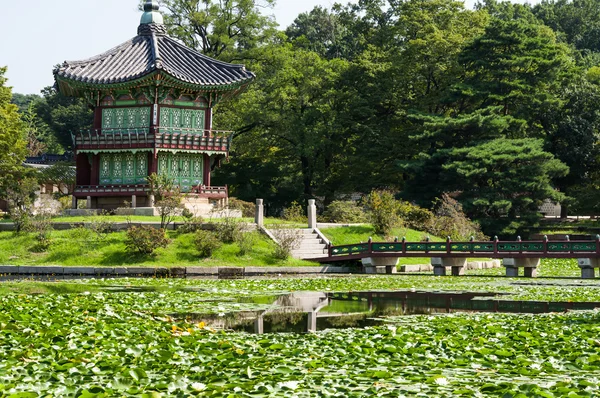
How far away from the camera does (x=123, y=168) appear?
156ft

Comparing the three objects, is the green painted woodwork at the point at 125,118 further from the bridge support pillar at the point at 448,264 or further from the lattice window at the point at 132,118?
the bridge support pillar at the point at 448,264

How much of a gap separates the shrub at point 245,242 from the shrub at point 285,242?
1127 millimetres

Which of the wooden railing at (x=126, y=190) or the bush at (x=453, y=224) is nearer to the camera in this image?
the bush at (x=453, y=224)

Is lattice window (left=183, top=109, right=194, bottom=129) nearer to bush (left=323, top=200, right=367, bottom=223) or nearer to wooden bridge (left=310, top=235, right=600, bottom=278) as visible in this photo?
bush (left=323, top=200, right=367, bottom=223)

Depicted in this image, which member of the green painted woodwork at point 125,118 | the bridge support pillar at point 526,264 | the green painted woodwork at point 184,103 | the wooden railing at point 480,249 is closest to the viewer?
the wooden railing at point 480,249

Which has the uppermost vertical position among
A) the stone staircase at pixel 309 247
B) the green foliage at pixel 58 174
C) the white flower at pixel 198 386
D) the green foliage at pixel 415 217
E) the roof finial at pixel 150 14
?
the roof finial at pixel 150 14

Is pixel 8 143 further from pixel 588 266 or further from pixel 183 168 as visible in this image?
pixel 588 266

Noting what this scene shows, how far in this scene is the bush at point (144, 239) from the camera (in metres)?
35.2

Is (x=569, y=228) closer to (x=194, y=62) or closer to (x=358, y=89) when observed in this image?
(x=358, y=89)

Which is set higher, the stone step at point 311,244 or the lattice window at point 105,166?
the lattice window at point 105,166

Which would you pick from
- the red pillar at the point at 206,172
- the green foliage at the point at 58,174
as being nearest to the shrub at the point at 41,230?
the red pillar at the point at 206,172

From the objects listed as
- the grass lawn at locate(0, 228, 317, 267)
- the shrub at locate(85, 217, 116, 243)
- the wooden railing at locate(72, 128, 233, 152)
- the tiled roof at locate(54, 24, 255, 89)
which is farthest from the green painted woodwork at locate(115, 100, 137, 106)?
the grass lawn at locate(0, 228, 317, 267)

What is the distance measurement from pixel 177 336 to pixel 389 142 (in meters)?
43.2

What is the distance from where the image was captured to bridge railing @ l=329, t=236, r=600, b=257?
3269 centimetres
